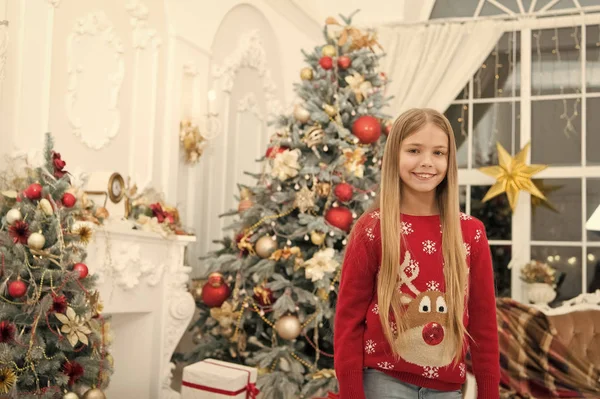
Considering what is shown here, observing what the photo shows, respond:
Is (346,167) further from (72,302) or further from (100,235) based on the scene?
(72,302)

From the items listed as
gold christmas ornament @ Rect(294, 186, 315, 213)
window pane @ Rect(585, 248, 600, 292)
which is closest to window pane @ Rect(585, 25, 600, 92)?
window pane @ Rect(585, 248, 600, 292)

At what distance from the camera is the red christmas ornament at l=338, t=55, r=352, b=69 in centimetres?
456

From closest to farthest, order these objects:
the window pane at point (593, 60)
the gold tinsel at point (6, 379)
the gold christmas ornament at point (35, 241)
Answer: the gold tinsel at point (6, 379)
the gold christmas ornament at point (35, 241)
the window pane at point (593, 60)

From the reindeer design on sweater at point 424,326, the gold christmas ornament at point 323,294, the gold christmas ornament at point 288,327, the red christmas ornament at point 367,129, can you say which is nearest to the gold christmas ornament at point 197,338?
the gold christmas ornament at point 288,327

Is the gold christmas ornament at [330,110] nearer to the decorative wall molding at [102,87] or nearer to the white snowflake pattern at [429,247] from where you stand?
the decorative wall molding at [102,87]

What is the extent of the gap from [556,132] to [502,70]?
2.41 ft

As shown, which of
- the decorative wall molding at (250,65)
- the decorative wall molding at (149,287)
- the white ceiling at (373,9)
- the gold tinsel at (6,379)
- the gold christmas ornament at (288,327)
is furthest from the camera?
the white ceiling at (373,9)

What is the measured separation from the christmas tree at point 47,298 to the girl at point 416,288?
1.46 m

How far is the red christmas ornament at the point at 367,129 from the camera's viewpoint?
4387 mm

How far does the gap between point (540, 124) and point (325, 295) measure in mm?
2969

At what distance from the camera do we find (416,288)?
1720mm

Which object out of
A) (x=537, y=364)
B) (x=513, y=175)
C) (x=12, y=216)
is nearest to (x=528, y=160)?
(x=513, y=175)

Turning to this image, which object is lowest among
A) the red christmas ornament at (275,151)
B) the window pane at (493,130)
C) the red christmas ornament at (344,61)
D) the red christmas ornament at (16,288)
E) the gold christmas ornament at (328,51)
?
the red christmas ornament at (16,288)

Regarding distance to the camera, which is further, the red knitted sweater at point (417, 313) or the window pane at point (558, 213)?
the window pane at point (558, 213)
